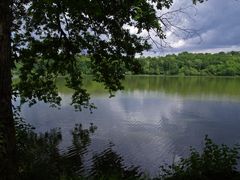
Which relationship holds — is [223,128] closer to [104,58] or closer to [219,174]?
[104,58]

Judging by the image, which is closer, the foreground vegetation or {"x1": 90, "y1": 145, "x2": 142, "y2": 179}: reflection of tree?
the foreground vegetation

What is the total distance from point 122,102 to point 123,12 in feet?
154

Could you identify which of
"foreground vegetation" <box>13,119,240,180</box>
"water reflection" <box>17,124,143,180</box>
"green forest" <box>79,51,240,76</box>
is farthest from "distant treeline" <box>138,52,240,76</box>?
"foreground vegetation" <box>13,119,240,180</box>

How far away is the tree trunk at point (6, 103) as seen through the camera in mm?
5750

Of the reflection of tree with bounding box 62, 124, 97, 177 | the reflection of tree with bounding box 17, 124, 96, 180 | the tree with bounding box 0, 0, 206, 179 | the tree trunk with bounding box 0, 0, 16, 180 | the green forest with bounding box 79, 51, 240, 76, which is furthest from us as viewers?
the green forest with bounding box 79, 51, 240, 76

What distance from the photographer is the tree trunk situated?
5.75 m

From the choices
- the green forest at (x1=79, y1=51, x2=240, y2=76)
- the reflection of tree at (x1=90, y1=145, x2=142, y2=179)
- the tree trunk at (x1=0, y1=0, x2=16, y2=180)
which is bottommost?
the green forest at (x1=79, y1=51, x2=240, y2=76)

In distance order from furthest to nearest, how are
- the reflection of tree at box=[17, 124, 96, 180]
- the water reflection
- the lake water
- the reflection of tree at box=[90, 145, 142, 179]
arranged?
the lake water < the reflection of tree at box=[90, 145, 142, 179] < the water reflection < the reflection of tree at box=[17, 124, 96, 180]

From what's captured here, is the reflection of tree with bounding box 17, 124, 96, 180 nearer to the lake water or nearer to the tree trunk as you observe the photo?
the lake water

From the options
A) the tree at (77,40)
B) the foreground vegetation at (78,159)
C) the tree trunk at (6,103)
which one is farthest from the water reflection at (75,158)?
the tree trunk at (6,103)

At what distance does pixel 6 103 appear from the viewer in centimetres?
581

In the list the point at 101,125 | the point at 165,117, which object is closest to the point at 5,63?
the point at 101,125

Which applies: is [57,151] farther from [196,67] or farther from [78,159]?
[196,67]

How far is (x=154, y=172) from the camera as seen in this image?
70.0ft
